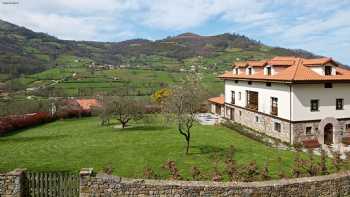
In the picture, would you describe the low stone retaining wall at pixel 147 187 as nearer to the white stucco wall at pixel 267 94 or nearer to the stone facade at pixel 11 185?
the stone facade at pixel 11 185

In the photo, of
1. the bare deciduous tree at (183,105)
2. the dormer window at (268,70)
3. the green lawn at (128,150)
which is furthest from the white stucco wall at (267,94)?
the bare deciduous tree at (183,105)

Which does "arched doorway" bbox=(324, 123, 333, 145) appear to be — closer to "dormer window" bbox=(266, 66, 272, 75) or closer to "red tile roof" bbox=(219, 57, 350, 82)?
Answer: "red tile roof" bbox=(219, 57, 350, 82)

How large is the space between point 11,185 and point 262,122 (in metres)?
24.3

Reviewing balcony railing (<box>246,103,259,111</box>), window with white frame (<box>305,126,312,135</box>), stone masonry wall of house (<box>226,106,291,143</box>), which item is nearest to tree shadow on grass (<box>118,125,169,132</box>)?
stone masonry wall of house (<box>226,106,291,143</box>)

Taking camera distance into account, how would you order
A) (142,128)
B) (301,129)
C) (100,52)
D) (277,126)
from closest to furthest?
(301,129) → (277,126) → (142,128) → (100,52)

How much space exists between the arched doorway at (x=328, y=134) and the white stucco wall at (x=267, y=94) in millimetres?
3630

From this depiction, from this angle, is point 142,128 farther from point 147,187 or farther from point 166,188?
point 166,188

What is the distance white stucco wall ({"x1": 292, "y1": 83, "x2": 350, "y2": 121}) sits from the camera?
25891 mm

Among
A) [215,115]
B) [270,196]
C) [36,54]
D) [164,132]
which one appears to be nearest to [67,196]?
[270,196]

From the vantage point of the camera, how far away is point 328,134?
1064 inches

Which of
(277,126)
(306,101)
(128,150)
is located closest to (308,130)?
(306,101)

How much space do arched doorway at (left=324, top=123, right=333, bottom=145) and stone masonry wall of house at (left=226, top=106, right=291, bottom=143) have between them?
3328mm

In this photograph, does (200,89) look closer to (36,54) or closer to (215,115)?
(215,115)

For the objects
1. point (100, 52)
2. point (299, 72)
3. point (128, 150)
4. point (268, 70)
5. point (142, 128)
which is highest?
point (100, 52)
